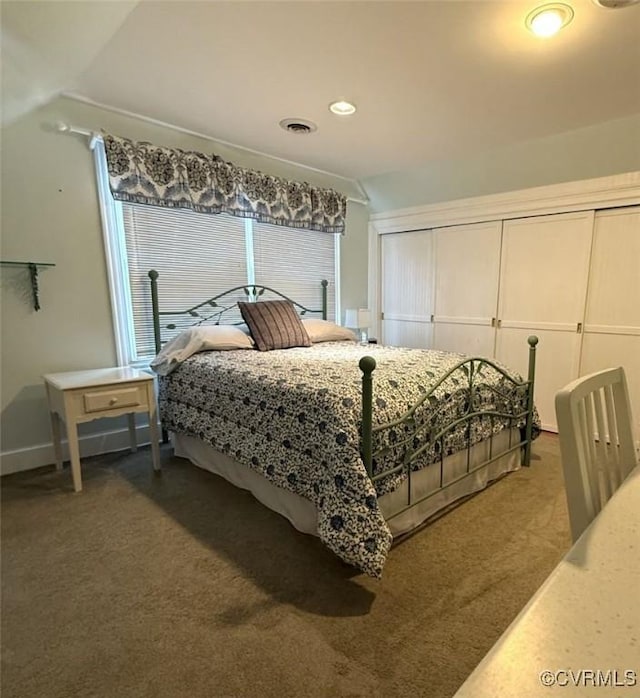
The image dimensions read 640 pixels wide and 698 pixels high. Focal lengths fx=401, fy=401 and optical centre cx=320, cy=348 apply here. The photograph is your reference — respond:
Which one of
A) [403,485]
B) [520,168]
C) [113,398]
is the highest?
[520,168]

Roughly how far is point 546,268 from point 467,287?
0.71 meters

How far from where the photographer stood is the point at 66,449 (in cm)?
286

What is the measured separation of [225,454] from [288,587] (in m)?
0.94

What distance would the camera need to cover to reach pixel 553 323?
11.2 ft

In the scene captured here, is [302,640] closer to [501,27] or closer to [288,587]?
[288,587]

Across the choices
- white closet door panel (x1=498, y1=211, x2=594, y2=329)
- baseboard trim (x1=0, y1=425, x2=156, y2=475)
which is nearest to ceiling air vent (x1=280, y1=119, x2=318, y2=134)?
white closet door panel (x1=498, y1=211, x2=594, y2=329)

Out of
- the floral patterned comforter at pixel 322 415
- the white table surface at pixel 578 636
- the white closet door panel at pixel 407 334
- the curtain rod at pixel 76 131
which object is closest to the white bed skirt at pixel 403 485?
the floral patterned comforter at pixel 322 415

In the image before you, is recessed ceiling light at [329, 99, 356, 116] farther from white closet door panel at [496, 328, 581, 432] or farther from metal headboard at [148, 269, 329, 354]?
white closet door panel at [496, 328, 581, 432]

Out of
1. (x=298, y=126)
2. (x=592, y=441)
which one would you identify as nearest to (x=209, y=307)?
(x=298, y=126)

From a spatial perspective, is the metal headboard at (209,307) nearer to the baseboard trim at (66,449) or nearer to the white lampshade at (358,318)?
the white lampshade at (358,318)

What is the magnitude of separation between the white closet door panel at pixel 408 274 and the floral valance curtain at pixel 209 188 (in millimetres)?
787

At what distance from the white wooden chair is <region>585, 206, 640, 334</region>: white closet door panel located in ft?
8.06

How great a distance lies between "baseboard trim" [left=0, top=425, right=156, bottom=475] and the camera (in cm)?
264

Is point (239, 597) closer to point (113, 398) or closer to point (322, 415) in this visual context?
point (322, 415)
